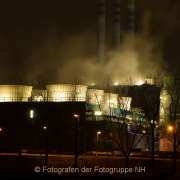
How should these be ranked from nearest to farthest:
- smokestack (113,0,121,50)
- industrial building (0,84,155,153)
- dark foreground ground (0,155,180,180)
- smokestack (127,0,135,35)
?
1. dark foreground ground (0,155,180,180)
2. industrial building (0,84,155,153)
3. smokestack (113,0,121,50)
4. smokestack (127,0,135,35)

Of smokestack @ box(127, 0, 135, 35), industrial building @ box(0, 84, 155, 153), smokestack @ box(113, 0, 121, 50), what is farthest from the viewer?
smokestack @ box(127, 0, 135, 35)

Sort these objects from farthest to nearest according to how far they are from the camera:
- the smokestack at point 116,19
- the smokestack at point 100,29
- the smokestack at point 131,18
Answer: the smokestack at point 131,18 → the smokestack at point 116,19 → the smokestack at point 100,29

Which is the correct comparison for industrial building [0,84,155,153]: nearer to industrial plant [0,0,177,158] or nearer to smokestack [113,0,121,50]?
industrial plant [0,0,177,158]

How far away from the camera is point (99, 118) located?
32094 mm

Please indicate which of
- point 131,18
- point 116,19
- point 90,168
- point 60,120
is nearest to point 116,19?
point 116,19

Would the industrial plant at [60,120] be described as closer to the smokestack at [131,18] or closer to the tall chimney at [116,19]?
the tall chimney at [116,19]

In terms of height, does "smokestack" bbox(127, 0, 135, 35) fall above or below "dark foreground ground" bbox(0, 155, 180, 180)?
above

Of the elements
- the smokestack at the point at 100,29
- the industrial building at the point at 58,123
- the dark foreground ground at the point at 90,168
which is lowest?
the dark foreground ground at the point at 90,168

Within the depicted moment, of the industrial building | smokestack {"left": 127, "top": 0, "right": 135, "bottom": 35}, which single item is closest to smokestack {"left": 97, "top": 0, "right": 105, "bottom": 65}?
smokestack {"left": 127, "top": 0, "right": 135, "bottom": 35}

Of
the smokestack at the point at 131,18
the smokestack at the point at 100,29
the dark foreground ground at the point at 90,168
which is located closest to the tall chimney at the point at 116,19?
the smokestack at the point at 131,18

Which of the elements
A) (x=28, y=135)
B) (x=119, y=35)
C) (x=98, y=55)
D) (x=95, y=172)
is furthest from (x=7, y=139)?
(x=119, y=35)

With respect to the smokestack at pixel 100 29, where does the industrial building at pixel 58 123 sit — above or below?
below

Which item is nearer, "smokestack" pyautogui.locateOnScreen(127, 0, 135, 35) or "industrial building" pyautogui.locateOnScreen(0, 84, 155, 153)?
"industrial building" pyautogui.locateOnScreen(0, 84, 155, 153)

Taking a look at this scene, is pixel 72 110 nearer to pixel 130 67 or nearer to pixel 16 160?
pixel 16 160
